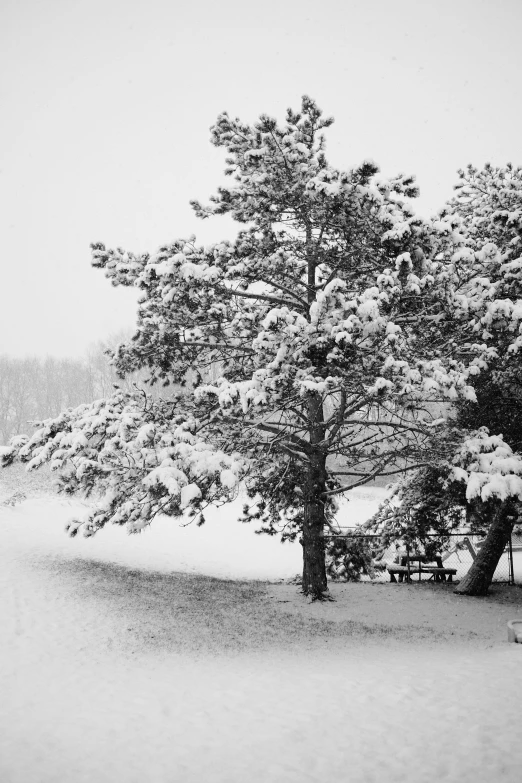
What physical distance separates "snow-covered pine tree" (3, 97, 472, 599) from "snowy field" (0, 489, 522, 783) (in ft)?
5.92

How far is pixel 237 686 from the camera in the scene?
20.4 feet

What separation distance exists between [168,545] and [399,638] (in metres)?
13.6

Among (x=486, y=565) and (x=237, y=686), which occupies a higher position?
(x=486, y=565)

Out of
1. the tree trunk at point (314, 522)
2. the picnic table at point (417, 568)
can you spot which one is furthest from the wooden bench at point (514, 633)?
the picnic table at point (417, 568)

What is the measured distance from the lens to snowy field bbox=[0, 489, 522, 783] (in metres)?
4.40

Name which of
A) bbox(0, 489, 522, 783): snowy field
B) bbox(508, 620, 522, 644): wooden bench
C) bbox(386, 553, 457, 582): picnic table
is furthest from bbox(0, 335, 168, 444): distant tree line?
bbox(508, 620, 522, 644): wooden bench

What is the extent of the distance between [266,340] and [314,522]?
4503 mm

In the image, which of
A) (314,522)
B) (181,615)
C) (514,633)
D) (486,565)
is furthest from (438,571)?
(181,615)

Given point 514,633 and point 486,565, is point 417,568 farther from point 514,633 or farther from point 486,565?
point 514,633

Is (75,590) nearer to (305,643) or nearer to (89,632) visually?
(89,632)

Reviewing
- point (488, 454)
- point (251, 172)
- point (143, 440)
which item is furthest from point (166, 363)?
point (488, 454)

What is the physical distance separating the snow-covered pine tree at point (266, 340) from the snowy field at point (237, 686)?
180 cm

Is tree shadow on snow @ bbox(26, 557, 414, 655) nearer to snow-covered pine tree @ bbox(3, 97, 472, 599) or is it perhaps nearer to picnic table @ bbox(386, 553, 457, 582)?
snow-covered pine tree @ bbox(3, 97, 472, 599)

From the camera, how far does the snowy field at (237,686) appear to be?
4.40 metres
